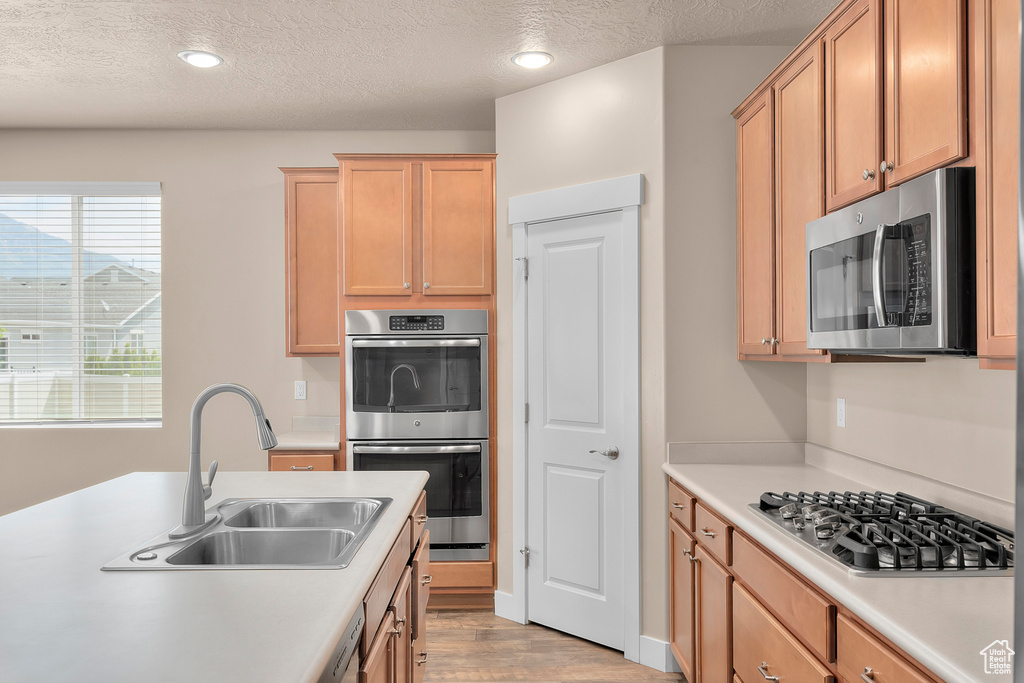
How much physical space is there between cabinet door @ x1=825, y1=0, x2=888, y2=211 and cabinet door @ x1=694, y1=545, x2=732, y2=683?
126 centimetres

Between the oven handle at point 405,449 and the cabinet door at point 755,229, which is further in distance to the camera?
the oven handle at point 405,449

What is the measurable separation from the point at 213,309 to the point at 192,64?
1530 millimetres

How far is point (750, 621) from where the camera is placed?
1851mm

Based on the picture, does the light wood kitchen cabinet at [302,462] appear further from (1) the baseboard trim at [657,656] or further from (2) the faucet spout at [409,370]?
(1) the baseboard trim at [657,656]

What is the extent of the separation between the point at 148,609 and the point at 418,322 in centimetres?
241

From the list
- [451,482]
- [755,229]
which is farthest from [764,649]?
[451,482]

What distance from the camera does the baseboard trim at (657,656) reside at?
2750 mm

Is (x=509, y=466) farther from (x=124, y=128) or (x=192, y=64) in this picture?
(x=124, y=128)

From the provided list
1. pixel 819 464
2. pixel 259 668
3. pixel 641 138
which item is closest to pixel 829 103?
pixel 641 138

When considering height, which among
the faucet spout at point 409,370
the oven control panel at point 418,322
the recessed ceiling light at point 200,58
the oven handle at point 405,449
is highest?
the recessed ceiling light at point 200,58

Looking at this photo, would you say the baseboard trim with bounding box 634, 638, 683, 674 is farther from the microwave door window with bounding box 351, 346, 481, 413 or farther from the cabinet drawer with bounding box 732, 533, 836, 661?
the microwave door window with bounding box 351, 346, 481, 413

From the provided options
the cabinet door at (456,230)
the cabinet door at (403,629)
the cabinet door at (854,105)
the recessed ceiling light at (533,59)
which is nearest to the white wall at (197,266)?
Answer: the cabinet door at (456,230)

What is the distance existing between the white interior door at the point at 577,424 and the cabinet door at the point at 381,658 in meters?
1.51

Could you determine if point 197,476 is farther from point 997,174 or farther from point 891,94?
point 891,94
